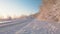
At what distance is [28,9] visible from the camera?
1928 millimetres

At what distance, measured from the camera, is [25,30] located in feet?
5.52

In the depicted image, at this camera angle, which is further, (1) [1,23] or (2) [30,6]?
(2) [30,6]

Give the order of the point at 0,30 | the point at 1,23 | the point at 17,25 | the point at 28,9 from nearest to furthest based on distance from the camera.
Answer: the point at 0,30 → the point at 1,23 → the point at 17,25 → the point at 28,9

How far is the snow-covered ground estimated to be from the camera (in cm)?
162

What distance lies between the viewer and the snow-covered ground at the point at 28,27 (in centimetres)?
162

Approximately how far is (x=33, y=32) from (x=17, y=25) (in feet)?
0.86

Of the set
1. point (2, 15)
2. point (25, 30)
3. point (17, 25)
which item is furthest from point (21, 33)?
point (2, 15)

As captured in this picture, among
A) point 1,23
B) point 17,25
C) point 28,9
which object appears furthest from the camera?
point 28,9

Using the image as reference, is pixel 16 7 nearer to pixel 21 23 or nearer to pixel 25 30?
pixel 21 23

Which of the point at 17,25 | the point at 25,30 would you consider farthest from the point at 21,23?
the point at 25,30

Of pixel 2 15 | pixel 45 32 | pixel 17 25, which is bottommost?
pixel 45 32

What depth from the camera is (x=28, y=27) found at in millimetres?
1799

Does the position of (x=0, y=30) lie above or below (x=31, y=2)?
below

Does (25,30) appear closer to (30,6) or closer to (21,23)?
(21,23)
